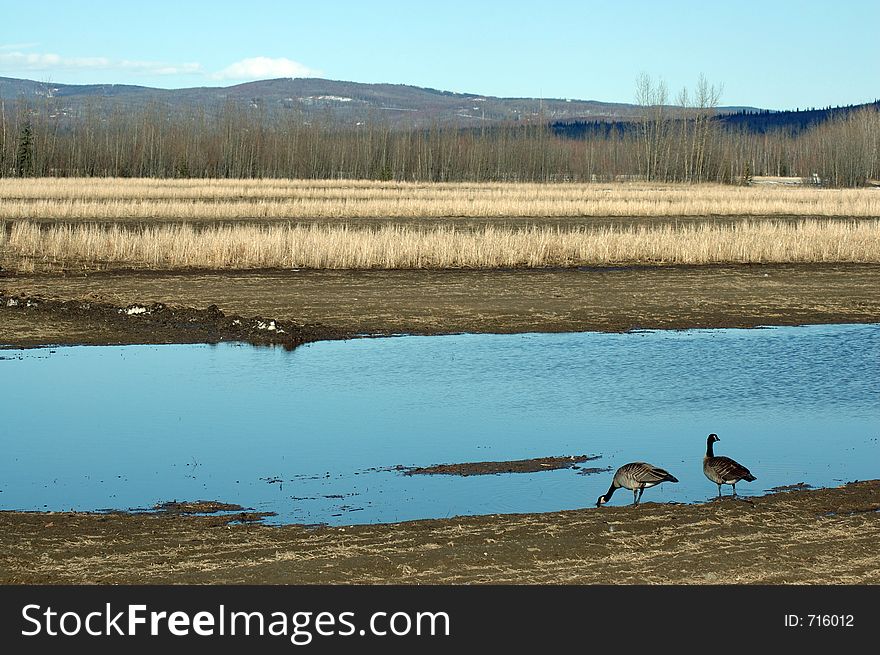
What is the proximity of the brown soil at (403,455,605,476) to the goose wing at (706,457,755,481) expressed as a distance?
128 centimetres

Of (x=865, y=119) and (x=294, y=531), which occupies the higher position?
(x=865, y=119)

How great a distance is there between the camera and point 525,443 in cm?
1099

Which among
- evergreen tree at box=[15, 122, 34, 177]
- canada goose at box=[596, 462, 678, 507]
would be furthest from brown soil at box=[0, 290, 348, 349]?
evergreen tree at box=[15, 122, 34, 177]

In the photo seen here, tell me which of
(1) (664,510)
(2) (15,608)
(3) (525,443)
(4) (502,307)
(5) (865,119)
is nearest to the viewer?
(2) (15,608)

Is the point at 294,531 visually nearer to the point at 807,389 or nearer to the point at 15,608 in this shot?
the point at 15,608

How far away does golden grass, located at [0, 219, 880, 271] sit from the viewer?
2619 centimetres

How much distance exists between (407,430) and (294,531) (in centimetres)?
394

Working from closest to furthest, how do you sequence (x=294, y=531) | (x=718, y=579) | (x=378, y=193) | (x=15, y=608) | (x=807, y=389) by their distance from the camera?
(x=15, y=608)
(x=718, y=579)
(x=294, y=531)
(x=807, y=389)
(x=378, y=193)

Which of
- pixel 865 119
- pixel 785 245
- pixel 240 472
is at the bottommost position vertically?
pixel 240 472

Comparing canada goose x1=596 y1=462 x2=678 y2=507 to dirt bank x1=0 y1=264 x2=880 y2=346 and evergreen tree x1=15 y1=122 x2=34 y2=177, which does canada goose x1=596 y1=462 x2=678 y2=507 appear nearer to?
dirt bank x1=0 y1=264 x2=880 y2=346

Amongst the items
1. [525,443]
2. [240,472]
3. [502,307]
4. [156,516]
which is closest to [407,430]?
[525,443]

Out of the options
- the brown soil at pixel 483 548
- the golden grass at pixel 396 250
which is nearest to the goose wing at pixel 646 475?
the brown soil at pixel 483 548

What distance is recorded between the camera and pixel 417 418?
480 inches

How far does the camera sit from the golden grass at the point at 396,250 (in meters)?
26.2
